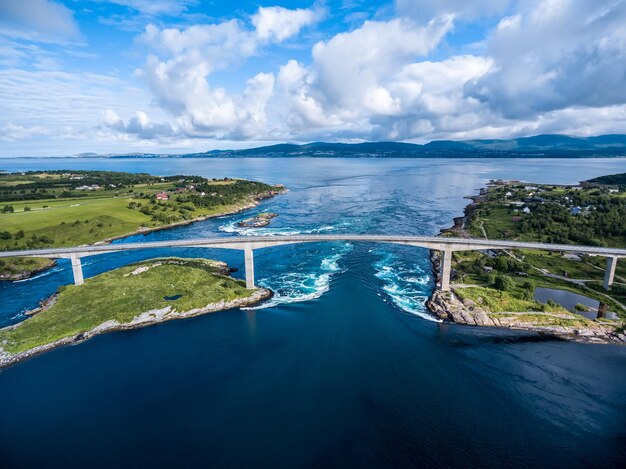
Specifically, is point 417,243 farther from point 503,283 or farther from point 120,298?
point 120,298

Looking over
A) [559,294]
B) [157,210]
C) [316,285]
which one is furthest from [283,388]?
[157,210]

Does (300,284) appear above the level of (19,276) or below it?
below

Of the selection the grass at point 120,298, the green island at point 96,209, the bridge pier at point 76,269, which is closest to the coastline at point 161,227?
the green island at point 96,209

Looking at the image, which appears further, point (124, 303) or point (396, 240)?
point (396, 240)

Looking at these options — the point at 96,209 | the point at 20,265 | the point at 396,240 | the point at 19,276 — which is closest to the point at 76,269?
the point at 19,276

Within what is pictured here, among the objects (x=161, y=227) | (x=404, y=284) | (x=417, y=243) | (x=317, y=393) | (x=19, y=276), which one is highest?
(x=417, y=243)

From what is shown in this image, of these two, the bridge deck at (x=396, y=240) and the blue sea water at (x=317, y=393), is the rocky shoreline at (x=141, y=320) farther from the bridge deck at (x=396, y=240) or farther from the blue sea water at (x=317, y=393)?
the bridge deck at (x=396, y=240)

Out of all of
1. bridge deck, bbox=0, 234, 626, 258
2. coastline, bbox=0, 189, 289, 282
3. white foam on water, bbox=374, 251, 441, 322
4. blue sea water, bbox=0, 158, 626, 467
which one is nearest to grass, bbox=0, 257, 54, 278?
coastline, bbox=0, 189, 289, 282
